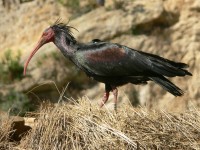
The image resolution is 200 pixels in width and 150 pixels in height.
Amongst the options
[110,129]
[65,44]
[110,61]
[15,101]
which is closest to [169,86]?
[110,61]

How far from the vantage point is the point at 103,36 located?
15.3 metres

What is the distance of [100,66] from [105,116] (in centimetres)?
201

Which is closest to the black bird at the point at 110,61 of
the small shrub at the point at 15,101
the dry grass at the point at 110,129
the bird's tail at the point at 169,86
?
the bird's tail at the point at 169,86

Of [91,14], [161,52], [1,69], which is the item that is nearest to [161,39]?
[161,52]

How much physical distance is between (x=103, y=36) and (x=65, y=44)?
259 inches

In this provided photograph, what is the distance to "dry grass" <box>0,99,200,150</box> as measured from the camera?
6.39 metres

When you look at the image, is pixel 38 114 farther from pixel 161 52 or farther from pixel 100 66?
pixel 161 52

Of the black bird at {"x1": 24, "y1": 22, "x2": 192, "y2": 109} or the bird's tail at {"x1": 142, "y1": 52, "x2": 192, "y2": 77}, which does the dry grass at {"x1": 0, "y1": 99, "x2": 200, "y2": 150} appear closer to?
the bird's tail at {"x1": 142, "y1": 52, "x2": 192, "y2": 77}

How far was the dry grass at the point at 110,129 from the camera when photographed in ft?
21.0

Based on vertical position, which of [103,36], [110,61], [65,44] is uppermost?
[103,36]

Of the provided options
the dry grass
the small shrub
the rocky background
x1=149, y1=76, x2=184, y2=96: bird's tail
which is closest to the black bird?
x1=149, y1=76, x2=184, y2=96: bird's tail

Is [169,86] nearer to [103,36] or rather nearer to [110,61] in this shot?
[110,61]

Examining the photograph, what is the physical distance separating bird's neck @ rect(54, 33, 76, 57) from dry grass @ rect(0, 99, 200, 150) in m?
1.81

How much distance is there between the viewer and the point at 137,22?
1552 cm
